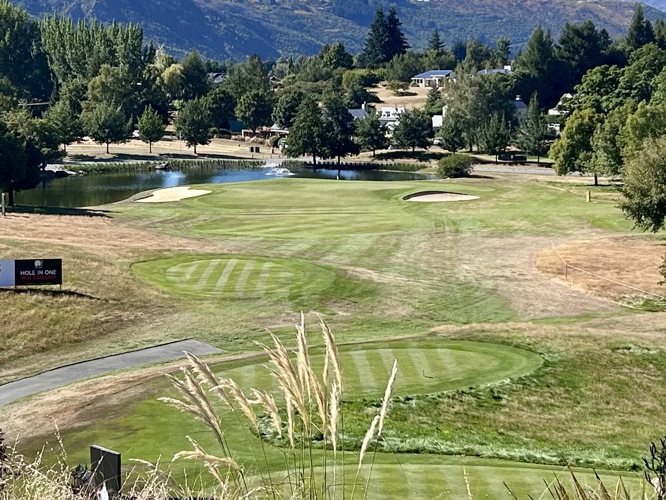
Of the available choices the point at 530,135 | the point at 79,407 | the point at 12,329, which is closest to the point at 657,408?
the point at 79,407

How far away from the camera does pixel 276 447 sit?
60.2 feet

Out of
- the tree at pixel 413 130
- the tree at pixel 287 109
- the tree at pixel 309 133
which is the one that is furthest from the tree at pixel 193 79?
the tree at pixel 413 130

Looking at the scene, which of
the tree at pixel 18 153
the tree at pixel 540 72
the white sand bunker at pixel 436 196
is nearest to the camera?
the tree at pixel 18 153

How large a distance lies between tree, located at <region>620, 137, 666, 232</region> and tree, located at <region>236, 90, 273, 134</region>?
117 meters

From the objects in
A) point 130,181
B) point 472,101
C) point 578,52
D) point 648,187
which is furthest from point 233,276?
point 578,52

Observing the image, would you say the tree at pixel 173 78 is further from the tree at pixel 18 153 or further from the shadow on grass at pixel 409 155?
the tree at pixel 18 153

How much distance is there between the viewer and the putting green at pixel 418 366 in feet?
77.9

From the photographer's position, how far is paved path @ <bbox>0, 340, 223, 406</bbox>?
27.1 metres

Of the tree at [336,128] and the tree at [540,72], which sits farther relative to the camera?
the tree at [540,72]

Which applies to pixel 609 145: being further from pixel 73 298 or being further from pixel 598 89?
pixel 73 298

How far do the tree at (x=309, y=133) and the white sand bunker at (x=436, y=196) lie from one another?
4964 centimetres

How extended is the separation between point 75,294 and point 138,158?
349 feet

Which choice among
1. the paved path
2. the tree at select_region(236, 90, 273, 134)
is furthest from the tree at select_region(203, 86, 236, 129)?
the paved path

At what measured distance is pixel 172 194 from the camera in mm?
86875
